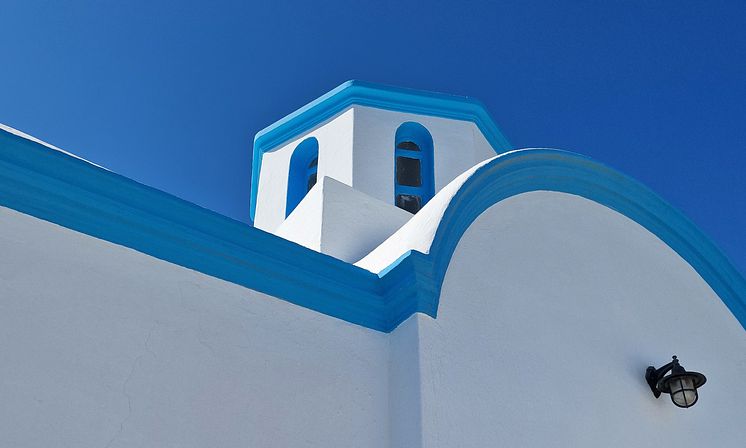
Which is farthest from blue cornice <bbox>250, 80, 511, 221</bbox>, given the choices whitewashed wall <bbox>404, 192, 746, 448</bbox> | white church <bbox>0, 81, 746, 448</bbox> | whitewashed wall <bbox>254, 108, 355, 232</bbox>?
whitewashed wall <bbox>404, 192, 746, 448</bbox>

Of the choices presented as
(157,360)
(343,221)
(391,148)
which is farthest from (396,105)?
(157,360)

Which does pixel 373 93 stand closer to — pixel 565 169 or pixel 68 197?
pixel 565 169

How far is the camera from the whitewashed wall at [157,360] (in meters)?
3.29

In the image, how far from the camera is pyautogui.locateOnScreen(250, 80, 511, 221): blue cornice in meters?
8.92

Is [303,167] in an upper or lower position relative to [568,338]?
upper

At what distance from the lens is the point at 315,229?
618cm

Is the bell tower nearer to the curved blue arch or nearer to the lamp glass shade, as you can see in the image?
the curved blue arch

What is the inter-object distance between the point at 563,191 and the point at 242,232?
2.57m

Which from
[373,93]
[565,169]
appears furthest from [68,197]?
[373,93]

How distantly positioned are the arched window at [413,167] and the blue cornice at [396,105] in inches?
10.4

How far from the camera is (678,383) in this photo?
5.02 meters

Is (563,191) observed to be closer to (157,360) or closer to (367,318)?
(367,318)

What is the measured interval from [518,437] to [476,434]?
30 centimetres

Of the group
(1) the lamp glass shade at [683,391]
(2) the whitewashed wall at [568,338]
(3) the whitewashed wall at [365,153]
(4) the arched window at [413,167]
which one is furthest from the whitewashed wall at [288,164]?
(1) the lamp glass shade at [683,391]
